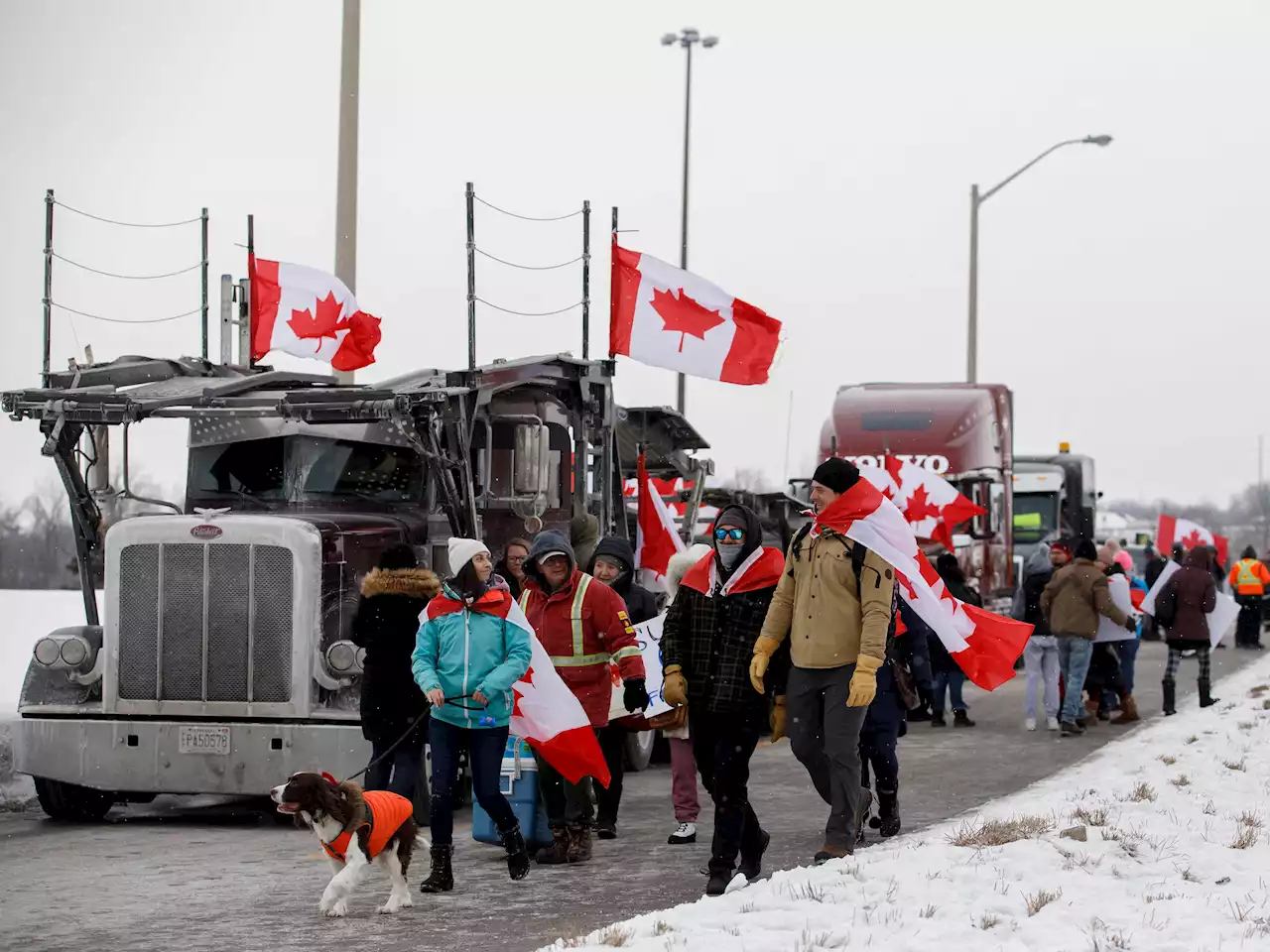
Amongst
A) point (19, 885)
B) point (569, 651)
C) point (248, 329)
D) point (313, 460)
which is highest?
point (248, 329)

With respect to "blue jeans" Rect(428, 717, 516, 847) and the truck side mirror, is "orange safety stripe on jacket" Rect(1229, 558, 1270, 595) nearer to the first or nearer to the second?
the truck side mirror

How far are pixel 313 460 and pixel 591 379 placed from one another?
2261 millimetres

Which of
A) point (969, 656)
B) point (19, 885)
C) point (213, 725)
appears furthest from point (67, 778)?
point (969, 656)

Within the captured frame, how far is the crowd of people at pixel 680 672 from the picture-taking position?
30.7 ft

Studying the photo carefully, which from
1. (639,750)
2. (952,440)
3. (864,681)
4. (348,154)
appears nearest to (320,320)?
(348,154)

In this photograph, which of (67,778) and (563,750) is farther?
(67,778)

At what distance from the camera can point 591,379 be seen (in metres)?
14.6

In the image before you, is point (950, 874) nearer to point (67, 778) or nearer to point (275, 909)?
point (275, 909)

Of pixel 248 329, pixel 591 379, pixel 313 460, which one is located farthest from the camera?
pixel 248 329

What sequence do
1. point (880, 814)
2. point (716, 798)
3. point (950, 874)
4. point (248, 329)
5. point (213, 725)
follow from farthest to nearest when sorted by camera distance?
point (248, 329)
point (213, 725)
point (880, 814)
point (716, 798)
point (950, 874)

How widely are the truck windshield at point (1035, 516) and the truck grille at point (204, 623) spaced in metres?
25.0

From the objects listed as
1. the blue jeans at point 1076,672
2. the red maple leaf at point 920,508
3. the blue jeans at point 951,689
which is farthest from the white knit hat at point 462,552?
the red maple leaf at point 920,508

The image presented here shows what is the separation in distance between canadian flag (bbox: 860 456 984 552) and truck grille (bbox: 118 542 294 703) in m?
12.6

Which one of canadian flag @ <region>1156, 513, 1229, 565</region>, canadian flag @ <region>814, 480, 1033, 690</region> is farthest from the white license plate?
canadian flag @ <region>1156, 513, 1229, 565</region>
